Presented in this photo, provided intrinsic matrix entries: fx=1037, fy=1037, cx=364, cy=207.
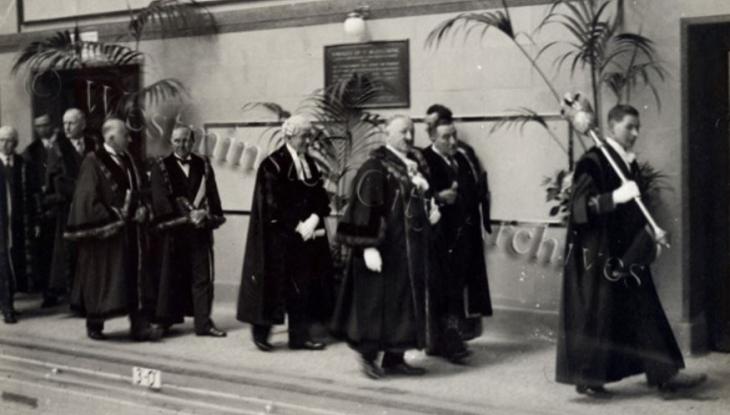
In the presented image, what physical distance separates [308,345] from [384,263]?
128 centimetres

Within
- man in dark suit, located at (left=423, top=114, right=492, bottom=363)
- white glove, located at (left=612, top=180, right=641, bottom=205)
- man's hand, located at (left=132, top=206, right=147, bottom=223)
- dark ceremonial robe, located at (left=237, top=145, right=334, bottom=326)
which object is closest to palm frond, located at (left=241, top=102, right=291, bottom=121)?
→ dark ceremonial robe, located at (left=237, top=145, right=334, bottom=326)

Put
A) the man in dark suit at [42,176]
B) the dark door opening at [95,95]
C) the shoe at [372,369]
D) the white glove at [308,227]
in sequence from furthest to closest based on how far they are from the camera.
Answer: the man in dark suit at [42,176] < the dark door opening at [95,95] < the white glove at [308,227] < the shoe at [372,369]

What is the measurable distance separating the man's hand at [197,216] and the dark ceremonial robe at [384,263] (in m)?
A: 1.69

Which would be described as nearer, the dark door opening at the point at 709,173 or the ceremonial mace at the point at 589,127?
the ceremonial mace at the point at 589,127

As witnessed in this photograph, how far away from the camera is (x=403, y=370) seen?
6484 millimetres

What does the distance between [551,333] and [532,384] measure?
1.06m

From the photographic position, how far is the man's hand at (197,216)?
759 cm

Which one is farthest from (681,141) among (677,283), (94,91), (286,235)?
(94,91)

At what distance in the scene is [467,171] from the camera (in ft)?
22.9

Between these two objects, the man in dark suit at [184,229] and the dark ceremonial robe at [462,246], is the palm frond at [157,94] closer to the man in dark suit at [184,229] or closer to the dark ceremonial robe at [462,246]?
the man in dark suit at [184,229]

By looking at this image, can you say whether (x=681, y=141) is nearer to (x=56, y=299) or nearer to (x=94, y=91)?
(x=94, y=91)

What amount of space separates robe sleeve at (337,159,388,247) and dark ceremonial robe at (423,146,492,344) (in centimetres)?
61

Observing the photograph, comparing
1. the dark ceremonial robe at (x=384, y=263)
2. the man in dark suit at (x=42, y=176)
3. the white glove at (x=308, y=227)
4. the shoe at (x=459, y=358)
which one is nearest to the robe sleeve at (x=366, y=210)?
the dark ceremonial robe at (x=384, y=263)

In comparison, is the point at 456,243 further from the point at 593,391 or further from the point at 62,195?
the point at 62,195
